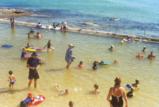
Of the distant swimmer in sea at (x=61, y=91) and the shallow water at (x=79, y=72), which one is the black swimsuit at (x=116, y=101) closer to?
the shallow water at (x=79, y=72)

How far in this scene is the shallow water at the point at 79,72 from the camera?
609 inches

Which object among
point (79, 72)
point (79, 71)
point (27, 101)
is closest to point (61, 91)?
point (27, 101)

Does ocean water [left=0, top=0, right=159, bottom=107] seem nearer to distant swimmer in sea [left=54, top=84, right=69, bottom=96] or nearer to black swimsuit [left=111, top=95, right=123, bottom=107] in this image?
distant swimmer in sea [left=54, top=84, right=69, bottom=96]

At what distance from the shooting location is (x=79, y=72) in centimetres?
1941

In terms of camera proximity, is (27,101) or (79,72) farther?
(79,72)

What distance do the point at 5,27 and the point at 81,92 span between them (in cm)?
1754

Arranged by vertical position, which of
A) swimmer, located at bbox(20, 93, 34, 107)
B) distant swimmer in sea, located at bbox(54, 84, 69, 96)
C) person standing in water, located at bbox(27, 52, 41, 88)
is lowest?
distant swimmer in sea, located at bbox(54, 84, 69, 96)

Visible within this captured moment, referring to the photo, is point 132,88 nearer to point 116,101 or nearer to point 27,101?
point 27,101

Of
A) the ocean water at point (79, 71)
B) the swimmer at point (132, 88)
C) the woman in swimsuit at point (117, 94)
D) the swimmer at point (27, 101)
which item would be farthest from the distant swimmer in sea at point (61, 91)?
the woman in swimsuit at point (117, 94)

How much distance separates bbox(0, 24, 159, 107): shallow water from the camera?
50.7ft

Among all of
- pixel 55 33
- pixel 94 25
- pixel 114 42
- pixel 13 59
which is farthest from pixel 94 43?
pixel 94 25

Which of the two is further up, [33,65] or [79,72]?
[33,65]

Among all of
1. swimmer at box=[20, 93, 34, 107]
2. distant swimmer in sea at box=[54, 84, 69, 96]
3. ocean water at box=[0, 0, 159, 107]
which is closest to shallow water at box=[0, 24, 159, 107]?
ocean water at box=[0, 0, 159, 107]

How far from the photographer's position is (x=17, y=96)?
15102 millimetres
